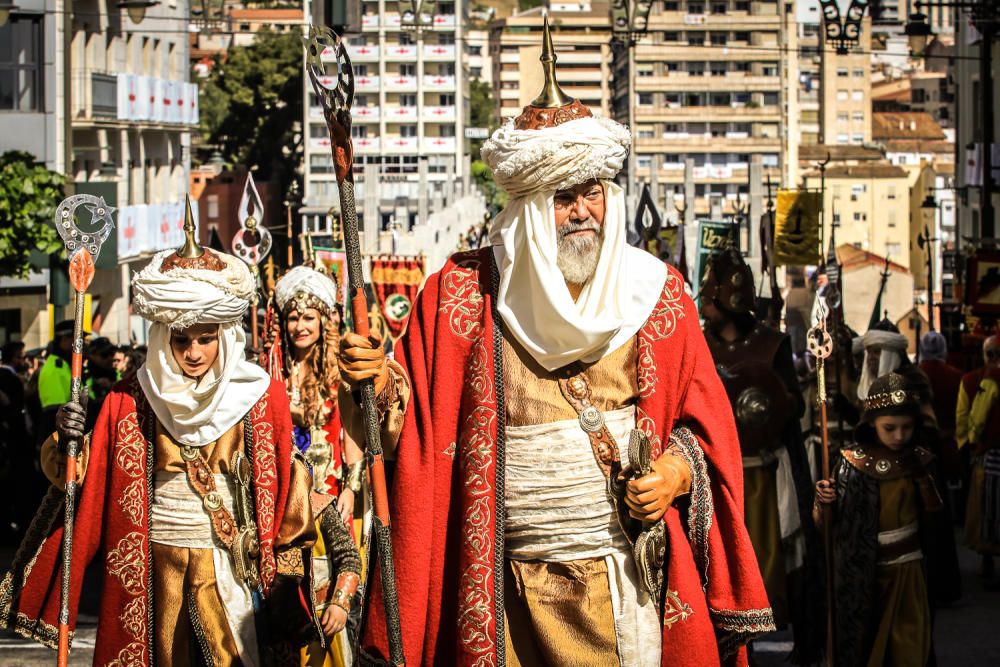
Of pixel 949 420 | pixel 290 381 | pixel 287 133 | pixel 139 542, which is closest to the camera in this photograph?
pixel 139 542

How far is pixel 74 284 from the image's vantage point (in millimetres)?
6828

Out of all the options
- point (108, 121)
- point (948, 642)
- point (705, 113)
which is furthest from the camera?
point (705, 113)

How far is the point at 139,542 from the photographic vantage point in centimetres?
647

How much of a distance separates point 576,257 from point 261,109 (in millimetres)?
75728

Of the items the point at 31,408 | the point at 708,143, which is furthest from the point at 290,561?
the point at 708,143

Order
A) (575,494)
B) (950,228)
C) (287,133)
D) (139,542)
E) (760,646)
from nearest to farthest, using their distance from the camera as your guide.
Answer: (575,494), (139,542), (760,646), (287,133), (950,228)

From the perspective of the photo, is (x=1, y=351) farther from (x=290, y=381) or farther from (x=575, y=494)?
(x=575, y=494)

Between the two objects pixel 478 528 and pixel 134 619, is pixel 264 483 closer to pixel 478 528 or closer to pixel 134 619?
pixel 134 619

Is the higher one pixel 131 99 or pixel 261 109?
pixel 261 109

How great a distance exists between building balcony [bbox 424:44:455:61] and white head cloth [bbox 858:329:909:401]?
3951 inches

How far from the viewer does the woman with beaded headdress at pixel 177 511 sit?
6477 mm

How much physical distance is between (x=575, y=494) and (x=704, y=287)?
15.3 feet

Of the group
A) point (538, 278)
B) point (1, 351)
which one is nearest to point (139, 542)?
point (538, 278)

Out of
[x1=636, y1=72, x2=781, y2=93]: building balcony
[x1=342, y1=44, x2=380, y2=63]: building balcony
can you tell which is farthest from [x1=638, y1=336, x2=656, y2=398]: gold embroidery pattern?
[x1=636, y1=72, x2=781, y2=93]: building balcony
